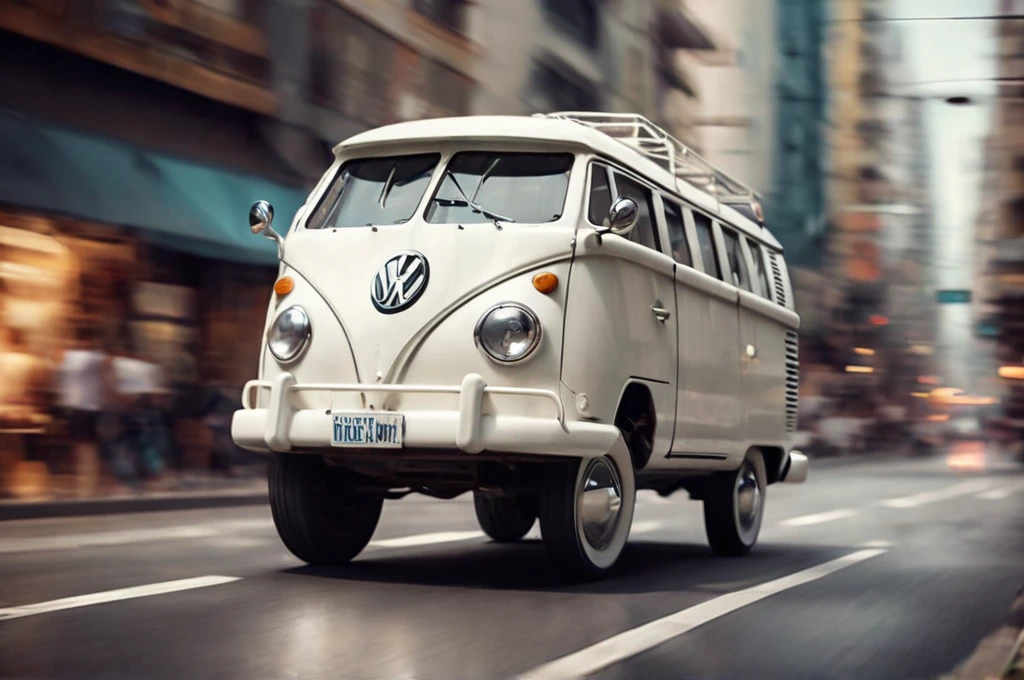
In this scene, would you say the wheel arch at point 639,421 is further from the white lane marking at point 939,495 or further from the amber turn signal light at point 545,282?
the white lane marking at point 939,495

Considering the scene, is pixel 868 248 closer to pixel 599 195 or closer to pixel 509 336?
pixel 599 195

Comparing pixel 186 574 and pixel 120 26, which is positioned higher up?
pixel 120 26

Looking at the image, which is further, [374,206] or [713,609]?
[374,206]

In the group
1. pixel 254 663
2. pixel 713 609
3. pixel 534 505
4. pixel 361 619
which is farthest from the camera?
pixel 534 505

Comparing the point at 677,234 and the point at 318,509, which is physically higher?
the point at 677,234

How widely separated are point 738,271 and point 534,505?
85.3 inches

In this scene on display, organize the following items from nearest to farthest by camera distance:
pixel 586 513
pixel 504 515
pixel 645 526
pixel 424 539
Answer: pixel 586 513
pixel 504 515
pixel 424 539
pixel 645 526

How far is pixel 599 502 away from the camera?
7.72 m

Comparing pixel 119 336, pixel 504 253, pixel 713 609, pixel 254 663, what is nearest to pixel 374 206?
pixel 504 253

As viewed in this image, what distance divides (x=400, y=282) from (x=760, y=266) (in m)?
4.52

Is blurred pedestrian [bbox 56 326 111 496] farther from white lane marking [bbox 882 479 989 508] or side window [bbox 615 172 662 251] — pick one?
white lane marking [bbox 882 479 989 508]

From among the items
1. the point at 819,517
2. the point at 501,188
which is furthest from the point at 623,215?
the point at 819,517

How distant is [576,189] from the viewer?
25.7 feet

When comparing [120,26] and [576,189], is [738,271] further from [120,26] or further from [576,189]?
[120,26]
